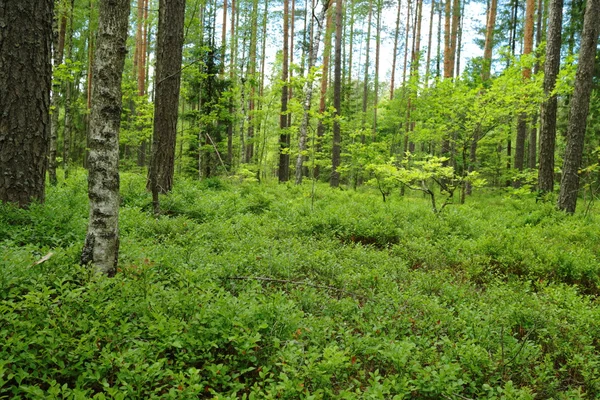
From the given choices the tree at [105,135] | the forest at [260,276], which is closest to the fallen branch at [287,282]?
the forest at [260,276]

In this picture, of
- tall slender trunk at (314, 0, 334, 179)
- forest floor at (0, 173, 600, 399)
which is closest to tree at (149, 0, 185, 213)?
forest floor at (0, 173, 600, 399)

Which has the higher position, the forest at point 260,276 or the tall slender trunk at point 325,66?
the tall slender trunk at point 325,66

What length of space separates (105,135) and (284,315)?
93.2 inches

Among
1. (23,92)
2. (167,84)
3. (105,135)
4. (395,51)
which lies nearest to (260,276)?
(105,135)

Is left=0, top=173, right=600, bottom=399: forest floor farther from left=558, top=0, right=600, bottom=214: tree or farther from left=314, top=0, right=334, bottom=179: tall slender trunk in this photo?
left=314, top=0, right=334, bottom=179: tall slender trunk

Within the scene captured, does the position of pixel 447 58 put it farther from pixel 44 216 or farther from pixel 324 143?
pixel 44 216

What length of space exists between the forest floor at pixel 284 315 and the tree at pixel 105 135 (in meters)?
0.27

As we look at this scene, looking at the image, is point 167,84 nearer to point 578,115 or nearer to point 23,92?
point 23,92

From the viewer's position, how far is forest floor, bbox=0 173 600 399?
7.61 feet

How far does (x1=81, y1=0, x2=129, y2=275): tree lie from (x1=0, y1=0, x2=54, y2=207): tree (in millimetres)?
2322

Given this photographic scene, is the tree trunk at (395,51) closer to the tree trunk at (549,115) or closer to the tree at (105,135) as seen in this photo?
the tree trunk at (549,115)

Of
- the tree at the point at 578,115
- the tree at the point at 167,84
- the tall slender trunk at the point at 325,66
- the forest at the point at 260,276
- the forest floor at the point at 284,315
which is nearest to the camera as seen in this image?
the forest floor at the point at 284,315

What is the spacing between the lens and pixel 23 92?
15.8 feet

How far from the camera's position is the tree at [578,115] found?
28.8 ft
